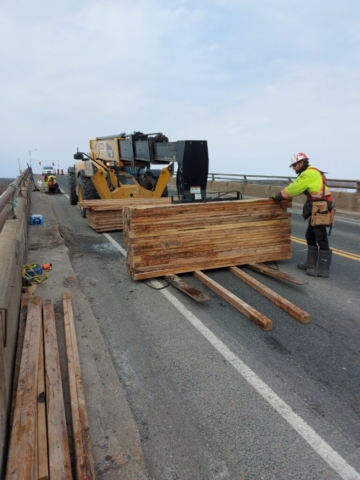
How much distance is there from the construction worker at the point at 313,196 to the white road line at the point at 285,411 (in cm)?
302

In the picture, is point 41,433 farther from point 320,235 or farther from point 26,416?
point 320,235

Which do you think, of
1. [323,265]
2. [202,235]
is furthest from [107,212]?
[323,265]

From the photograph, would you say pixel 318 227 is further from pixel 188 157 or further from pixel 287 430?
pixel 287 430

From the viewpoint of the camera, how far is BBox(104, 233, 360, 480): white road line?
97.8 inches

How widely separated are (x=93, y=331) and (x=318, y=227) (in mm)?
4331

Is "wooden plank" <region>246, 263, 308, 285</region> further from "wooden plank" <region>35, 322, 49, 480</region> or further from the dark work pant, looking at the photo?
"wooden plank" <region>35, 322, 49, 480</region>

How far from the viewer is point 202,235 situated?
20.6 ft

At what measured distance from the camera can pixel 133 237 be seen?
5809 mm

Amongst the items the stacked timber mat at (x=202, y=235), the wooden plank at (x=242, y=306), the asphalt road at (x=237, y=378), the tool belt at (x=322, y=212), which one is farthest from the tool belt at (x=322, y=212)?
the wooden plank at (x=242, y=306)

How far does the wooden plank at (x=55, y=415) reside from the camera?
2.29m

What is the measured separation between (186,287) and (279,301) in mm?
1415

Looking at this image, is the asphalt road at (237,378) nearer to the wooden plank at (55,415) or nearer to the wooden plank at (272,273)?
the wooden plank at (272,273)

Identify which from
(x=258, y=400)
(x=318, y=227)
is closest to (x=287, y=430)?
(x=258, y=400)

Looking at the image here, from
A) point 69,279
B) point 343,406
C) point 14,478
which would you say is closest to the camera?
point 14,478
